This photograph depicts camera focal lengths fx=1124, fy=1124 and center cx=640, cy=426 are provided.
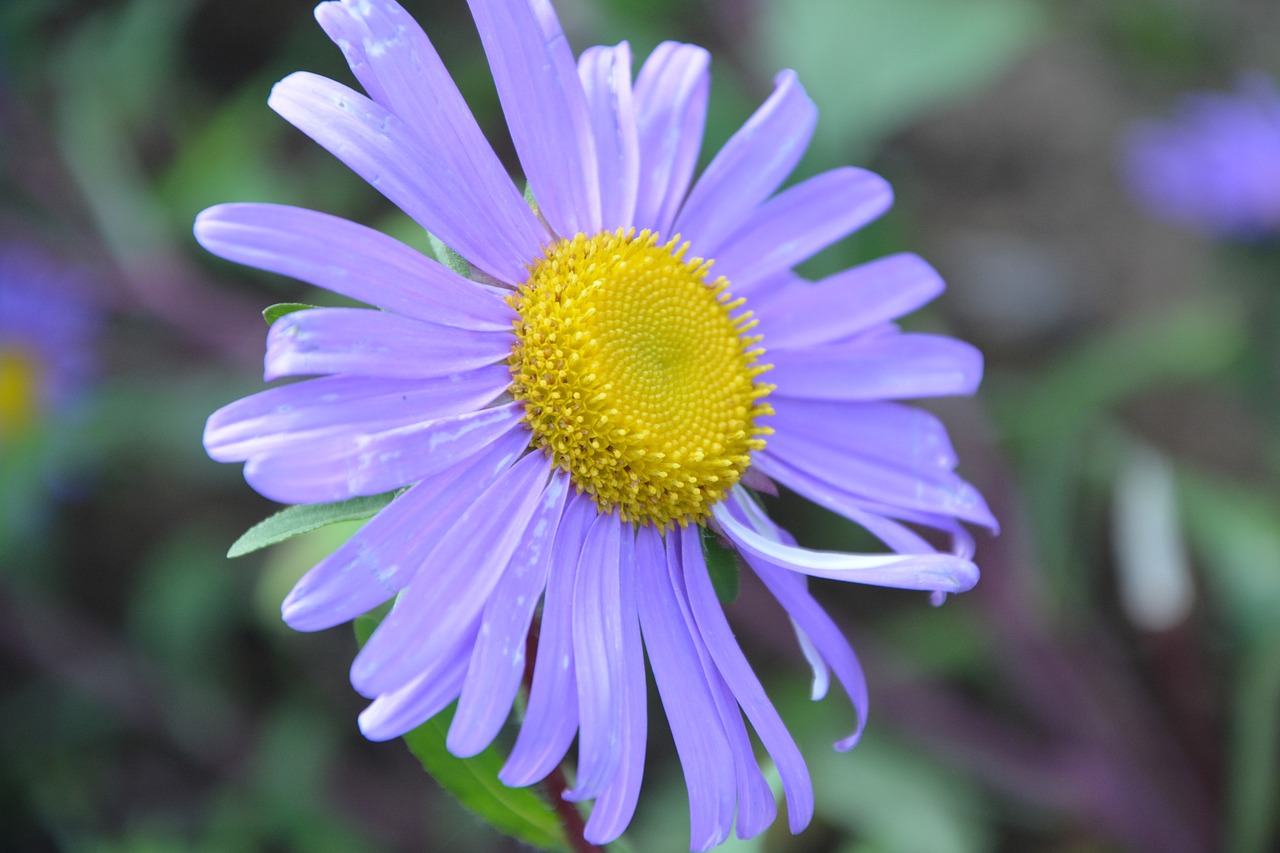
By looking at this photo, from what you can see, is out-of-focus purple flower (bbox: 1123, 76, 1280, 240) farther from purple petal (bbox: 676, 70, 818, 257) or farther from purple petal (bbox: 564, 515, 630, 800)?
purple petal (bbox: 564, 515, 630, 800)

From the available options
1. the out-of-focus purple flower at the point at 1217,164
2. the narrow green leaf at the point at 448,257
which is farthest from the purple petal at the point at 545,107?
the out-of-focus purple flower at the point at 1217,164

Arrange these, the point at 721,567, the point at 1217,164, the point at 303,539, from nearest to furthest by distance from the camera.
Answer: the point at 721,567
the point at 303,539
the point at 1217,164

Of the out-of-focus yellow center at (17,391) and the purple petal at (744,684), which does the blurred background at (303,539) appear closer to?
the out-of-focus yellow center at (17,391)

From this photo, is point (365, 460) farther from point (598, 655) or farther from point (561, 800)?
point (561, 800)

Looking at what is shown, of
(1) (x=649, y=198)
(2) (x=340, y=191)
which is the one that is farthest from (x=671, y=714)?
(2) (x=340, y=191)

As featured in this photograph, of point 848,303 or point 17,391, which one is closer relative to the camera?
point 848,303

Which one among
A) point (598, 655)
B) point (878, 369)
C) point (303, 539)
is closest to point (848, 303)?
point (878, 369)

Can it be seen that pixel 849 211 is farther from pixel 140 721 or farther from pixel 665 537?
pixel 140 721

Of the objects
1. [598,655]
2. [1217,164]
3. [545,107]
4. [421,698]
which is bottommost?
[1217,164]
